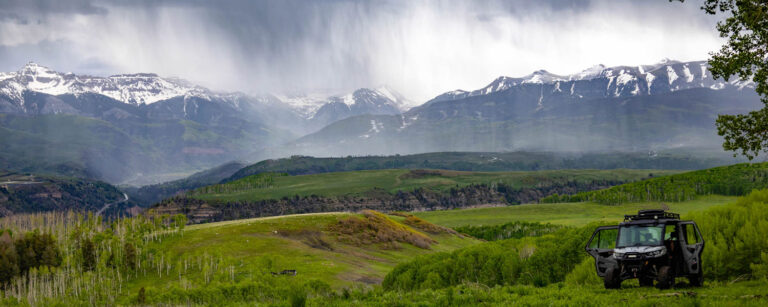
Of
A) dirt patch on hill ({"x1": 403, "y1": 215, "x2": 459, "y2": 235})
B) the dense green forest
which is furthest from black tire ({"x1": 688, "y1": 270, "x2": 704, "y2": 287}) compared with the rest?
dirt patch on hill ({"x1": 403, "y1": 215, "x2": 459, "y2": 235})

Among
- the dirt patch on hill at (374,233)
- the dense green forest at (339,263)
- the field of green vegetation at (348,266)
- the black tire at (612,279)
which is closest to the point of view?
the black tire at (612,279)

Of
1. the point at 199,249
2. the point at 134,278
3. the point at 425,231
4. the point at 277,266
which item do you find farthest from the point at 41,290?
the point at 425,231

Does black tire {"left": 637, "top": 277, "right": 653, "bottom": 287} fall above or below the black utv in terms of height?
below

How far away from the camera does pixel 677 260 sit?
23328 mm

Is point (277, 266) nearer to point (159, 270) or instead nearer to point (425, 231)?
point (159, 270)

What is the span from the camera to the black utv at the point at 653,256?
22.8 metres

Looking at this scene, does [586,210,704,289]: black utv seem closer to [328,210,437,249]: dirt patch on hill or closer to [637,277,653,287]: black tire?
[637,277,653,287]: black tire

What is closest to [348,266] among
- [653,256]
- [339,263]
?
[339,263]

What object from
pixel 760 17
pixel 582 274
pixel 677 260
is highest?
pixel 760 17

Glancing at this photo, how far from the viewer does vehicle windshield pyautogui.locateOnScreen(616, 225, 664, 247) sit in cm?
2320

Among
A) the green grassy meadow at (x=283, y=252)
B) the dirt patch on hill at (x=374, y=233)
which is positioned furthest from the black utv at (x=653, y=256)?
the dirt patch on hill at (x=374, y=233)

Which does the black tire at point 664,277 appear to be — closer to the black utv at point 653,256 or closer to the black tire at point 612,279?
the black utv at point 653,256

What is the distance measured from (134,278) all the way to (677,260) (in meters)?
91.1

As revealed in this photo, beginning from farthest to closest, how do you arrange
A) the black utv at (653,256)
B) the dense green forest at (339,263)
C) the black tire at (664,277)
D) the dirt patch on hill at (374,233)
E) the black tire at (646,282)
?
the dirt patch on hill at (374,233)
the dense green forest at (339,263)
the black tire at (646,282)
the black utv at (653,256)
the black tire at (664,277)
